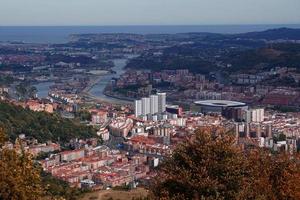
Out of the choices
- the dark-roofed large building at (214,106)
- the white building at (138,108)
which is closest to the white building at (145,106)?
the white building at (138,108)

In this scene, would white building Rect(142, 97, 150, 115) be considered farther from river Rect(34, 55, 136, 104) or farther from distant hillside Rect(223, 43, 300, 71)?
distant hillside Rect(223, 43, 300, 71)

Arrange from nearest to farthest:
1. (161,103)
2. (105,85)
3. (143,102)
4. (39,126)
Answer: (39,126), (143,102), (161,103), (105,85)

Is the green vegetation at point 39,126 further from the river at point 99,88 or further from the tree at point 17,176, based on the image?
the tree at point 17,176

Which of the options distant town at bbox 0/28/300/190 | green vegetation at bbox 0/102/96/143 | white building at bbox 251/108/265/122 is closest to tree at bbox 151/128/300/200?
distant town at bbox 0/28/300/190

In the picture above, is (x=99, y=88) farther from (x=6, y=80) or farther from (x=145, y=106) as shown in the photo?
(x=145, y=106)

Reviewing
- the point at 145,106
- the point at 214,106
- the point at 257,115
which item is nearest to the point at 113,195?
the point at 257,115

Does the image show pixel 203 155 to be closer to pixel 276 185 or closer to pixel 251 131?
pixel 276 185
